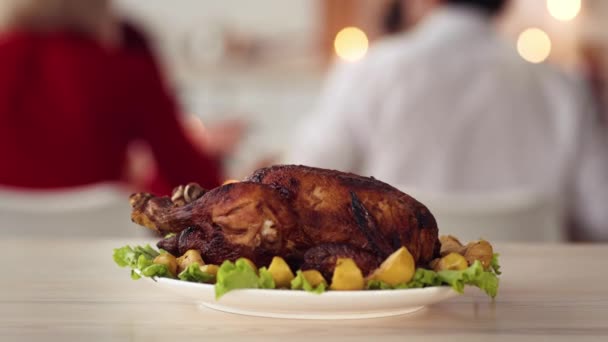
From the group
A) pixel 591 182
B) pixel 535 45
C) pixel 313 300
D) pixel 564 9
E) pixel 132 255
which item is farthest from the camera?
pixel 535 45

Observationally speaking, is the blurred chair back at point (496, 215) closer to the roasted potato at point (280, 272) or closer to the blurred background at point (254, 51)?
the roasted potato at point (280, 272)

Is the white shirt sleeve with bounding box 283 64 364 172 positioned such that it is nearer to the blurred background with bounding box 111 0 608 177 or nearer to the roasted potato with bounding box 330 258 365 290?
the roasted potato with bounding box 330 258 365 290

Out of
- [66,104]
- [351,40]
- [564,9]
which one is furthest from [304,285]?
[351,40]

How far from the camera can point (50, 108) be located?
2408 millimetres

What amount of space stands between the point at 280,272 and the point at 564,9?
15.9 feet

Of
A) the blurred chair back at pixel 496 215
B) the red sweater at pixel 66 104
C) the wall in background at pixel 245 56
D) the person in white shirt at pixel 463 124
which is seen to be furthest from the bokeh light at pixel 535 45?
the blurred chair back at pixel 496 215

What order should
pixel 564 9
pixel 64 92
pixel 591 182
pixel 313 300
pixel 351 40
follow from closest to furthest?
1. pixel 313 300
2. pixel 64 92
3. pixel 591 182
4. pixel 564 9
5. pixel 351 40

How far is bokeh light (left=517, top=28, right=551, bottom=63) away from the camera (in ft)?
17.8

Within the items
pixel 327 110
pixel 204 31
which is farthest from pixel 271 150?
pixel 327 110

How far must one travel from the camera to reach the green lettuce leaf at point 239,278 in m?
0.64

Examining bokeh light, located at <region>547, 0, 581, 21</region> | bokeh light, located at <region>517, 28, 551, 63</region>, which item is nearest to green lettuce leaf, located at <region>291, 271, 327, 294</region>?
bokeh light, located at <region>547, 0, 581, 21</region>

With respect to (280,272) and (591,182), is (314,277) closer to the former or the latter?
(280,272)

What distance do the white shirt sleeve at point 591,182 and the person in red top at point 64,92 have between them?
3.40 feet

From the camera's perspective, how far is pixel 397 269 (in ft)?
2.18
